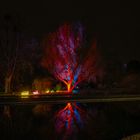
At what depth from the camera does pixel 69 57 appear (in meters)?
37.6

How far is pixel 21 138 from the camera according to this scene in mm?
9203

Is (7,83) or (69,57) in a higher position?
(69,57)

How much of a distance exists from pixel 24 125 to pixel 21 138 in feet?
9.27

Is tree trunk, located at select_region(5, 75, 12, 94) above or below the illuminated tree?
below

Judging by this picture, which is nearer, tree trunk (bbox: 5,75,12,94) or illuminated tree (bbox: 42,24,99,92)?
tree trunk (bbox: 5,75,12,94)

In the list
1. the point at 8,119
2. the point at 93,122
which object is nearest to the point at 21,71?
the point at 8,119

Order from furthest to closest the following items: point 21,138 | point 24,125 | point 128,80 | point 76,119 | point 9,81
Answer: point 128,80 < point 9,81 < point 76,119 < point 24,125 < point 21,138

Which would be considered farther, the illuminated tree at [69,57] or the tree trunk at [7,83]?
the illuminated tree at [69,57]

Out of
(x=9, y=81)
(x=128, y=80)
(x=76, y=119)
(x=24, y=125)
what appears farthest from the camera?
(x=128, y=80)

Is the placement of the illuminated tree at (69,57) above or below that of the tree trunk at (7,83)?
above

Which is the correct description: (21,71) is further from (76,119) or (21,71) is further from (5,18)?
(76,119)

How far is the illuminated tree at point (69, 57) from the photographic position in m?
37.5

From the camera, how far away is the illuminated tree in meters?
37.5

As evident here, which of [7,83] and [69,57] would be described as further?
[69,57]
